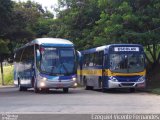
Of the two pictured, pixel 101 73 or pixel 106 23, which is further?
pixel 106 23

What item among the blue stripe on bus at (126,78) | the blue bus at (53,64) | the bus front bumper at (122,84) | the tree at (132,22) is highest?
the tree at (132,22)

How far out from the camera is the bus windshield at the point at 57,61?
1180 inches

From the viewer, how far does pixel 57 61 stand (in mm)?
30172

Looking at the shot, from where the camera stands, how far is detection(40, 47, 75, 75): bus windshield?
30.0 m

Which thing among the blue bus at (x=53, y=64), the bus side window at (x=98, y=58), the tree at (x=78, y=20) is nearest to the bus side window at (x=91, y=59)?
the bus side window at (x=98, y=58)

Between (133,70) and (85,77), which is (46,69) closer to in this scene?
(133,70)

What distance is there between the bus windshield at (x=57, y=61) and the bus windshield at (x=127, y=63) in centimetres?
260

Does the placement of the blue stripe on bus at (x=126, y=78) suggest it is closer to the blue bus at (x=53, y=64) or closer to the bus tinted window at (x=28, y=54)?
the blue bus at (x=53, y=64)

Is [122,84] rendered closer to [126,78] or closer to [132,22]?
[126,78]

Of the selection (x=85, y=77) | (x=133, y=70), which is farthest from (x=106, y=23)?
(x=133, y=70)

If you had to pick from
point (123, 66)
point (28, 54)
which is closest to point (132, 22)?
point (123, 66)

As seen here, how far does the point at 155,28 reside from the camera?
118 feet

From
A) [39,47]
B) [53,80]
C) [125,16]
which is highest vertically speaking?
[125,16]

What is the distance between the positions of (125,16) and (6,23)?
28.1ft
